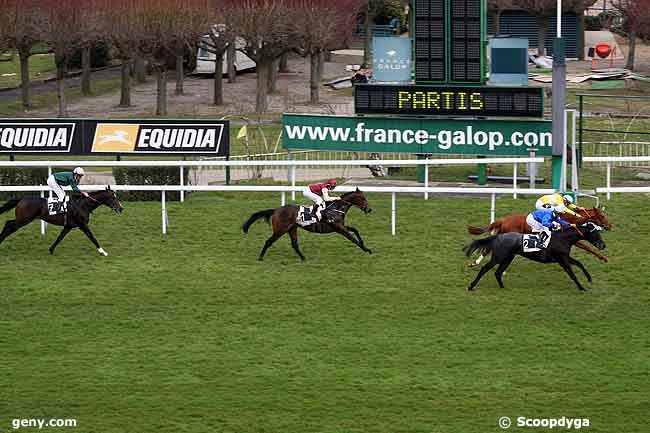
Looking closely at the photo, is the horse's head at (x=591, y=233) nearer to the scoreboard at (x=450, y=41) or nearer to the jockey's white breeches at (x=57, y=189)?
the jockey's white breeches at (x=57, y=189)

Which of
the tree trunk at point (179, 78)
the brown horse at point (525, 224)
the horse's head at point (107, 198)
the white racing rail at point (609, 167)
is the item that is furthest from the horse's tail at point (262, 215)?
the tree trunk at point (179, 78)

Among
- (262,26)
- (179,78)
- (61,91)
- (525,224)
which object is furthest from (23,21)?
(525,224)

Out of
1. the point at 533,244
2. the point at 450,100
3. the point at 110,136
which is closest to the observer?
the point at 533,244

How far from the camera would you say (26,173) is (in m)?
18.7

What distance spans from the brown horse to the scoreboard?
4878mm

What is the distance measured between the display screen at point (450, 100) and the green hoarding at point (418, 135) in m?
0.15

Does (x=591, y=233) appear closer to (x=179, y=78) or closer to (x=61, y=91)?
(x=61, y=91)

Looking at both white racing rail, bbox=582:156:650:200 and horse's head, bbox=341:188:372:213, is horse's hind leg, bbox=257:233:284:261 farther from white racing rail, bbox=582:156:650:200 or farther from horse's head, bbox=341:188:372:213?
white racing rail, bbox=582:156:650:200

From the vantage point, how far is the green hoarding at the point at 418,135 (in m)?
19.1

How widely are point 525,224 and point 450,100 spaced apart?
17.5ft

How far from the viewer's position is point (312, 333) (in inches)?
492

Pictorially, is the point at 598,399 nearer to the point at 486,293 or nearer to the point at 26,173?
the point at 486,293

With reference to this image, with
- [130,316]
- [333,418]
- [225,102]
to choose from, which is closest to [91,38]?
[225,102]

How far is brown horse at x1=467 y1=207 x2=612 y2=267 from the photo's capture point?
45.7 feet
